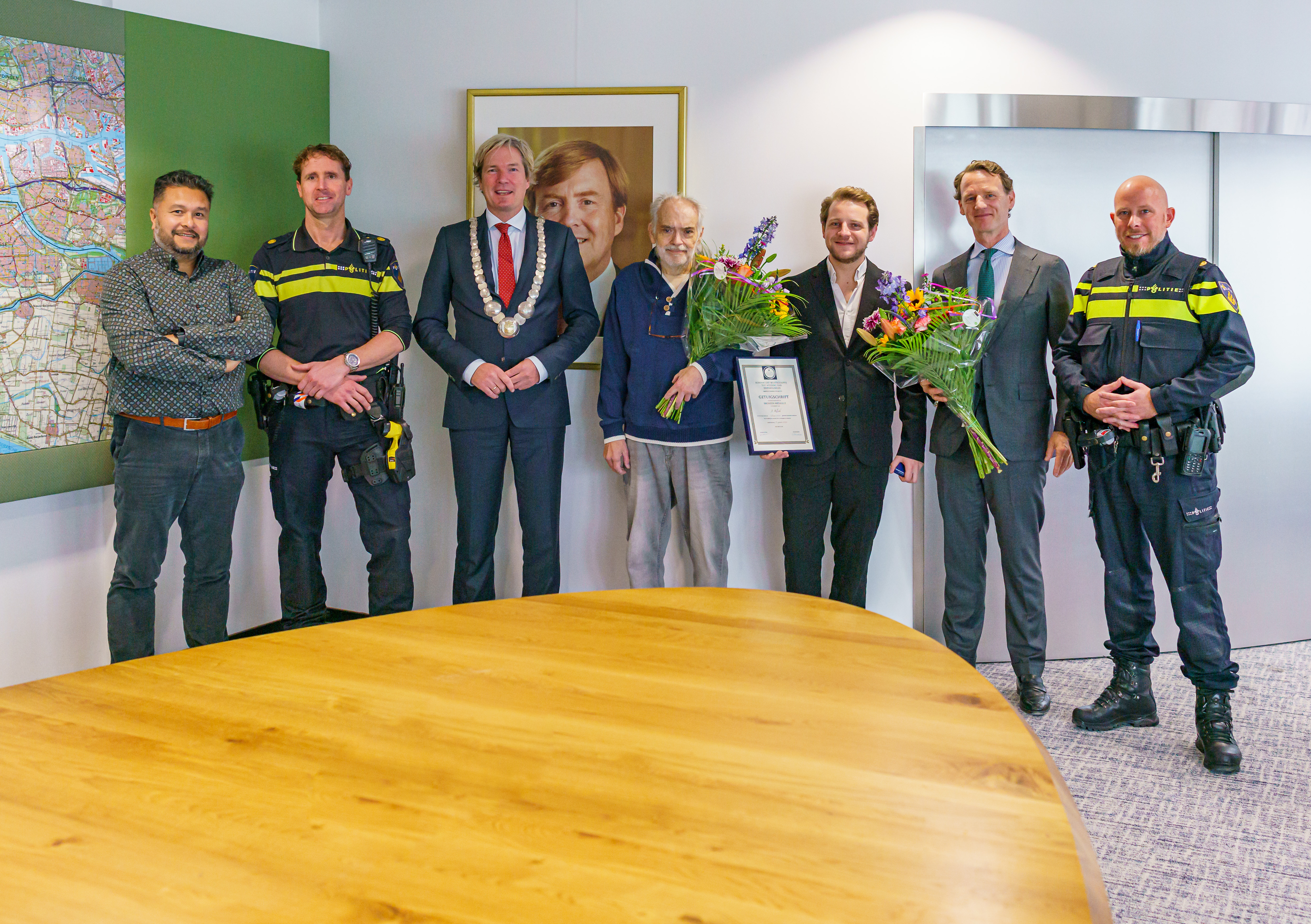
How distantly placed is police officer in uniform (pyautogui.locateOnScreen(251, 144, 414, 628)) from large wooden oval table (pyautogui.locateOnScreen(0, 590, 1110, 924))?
7.23ft

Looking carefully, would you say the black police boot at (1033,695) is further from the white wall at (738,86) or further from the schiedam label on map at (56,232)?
the schiedam label on map at (56,232)

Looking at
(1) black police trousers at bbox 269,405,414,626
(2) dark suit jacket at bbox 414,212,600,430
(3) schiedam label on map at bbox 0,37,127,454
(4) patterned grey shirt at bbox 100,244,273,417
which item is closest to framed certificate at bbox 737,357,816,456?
(2) dark suit jacket at bbox 414,212,600,430

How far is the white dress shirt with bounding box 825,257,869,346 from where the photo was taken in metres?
3.69

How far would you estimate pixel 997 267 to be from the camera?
143 inches

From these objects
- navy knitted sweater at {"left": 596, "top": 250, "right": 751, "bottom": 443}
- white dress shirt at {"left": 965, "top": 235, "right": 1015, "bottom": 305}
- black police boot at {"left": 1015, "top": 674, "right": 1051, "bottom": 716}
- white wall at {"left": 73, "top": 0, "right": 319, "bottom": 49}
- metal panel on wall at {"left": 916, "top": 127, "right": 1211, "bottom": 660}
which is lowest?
black police boot at {"left": 1015, "top": 674, "right": 1051, "bottom": 716}

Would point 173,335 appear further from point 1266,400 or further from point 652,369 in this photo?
point 1266,400

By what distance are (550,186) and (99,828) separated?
11.6 feet

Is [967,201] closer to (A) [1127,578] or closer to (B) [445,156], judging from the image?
(A) [1127,578]

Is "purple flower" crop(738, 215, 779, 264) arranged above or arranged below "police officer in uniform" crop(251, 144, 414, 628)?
above

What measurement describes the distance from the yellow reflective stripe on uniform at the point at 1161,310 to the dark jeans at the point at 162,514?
3.14m

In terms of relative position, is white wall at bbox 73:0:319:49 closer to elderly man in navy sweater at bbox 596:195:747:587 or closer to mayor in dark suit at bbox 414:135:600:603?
mayor in dark suit at bbox 414:135:600:603

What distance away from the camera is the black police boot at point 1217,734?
2994mm

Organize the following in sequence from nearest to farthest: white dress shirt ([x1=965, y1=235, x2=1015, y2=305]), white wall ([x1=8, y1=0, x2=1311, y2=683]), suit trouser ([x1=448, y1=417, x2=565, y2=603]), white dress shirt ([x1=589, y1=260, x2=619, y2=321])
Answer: white dress shirt ([x1=965, y1=235, x2=1015, y2=305]) → suit trouser ([x1=448, y1=417, x2=565, y2=603]) → white wall ([x1=8, y1=0, x2=1311, y2=683]) → white dress shirt ([x1=589, y1=260, x2=619, y2=321])

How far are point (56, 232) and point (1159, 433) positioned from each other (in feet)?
12.0
